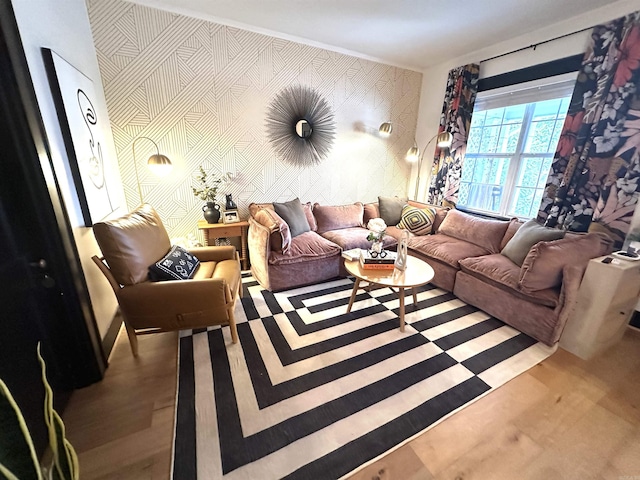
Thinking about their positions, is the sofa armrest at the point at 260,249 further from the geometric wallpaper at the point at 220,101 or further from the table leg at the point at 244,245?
the geometric wallpaper at the point at 220,101

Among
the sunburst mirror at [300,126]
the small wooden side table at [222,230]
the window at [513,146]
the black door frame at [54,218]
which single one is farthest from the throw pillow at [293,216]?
the window at [513,146]

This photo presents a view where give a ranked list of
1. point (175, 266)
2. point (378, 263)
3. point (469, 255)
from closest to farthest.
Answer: point (175, 266)
point (378, 263)
point (469, 255)

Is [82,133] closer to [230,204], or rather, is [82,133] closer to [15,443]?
[230,204]

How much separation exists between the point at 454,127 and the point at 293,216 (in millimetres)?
2420

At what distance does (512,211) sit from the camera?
3.19 meters

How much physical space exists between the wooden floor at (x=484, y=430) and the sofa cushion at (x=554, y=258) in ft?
1.93

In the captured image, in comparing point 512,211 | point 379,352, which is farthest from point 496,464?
point 512,211

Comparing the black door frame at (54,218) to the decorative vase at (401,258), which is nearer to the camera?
the black door frame at (54,218)

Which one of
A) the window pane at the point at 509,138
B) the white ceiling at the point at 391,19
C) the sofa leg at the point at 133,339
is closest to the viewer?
the sofa leg at the point at 133,339

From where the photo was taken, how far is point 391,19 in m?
2.49

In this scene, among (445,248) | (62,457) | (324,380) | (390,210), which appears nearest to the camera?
(62,457)

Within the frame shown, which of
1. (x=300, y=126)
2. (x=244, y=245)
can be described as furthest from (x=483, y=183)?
(x=244, y=245)

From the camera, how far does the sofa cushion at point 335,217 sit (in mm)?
3367

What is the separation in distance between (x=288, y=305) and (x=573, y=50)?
3.58m
